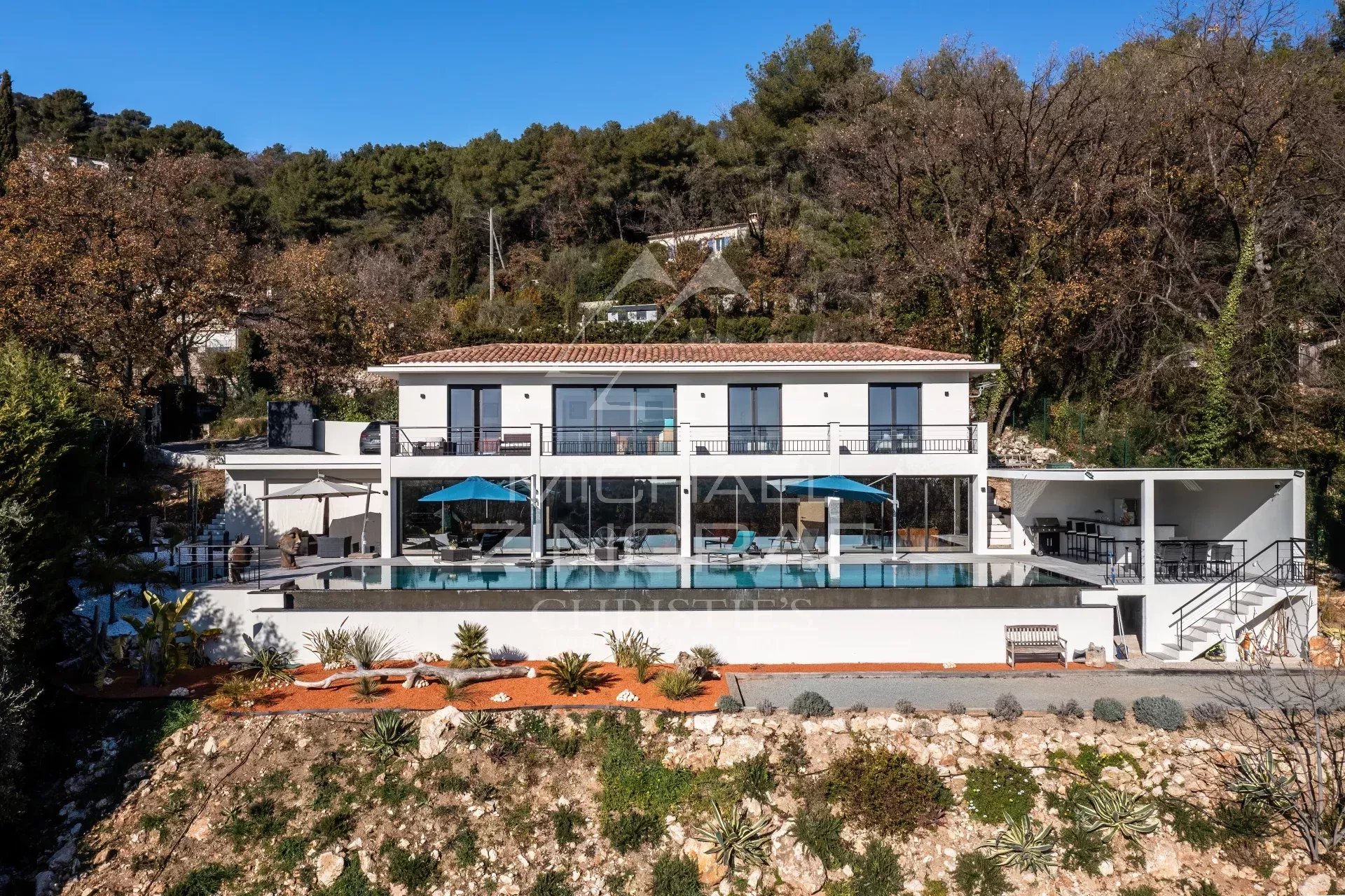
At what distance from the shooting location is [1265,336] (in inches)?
960

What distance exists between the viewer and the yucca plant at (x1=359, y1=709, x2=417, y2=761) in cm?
1270

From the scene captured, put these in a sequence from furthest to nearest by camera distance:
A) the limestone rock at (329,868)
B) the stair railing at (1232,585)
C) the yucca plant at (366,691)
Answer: the stair railing at (1232,585), the yucca plant at (366,691), the limestone rock at (329,868)

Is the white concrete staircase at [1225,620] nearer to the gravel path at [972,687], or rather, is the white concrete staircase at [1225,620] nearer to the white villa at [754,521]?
the white villa at [754,521]

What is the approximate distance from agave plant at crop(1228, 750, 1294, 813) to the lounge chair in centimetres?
1000

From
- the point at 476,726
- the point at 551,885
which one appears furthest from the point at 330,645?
the point at 551,885

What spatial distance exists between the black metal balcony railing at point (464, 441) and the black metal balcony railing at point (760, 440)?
4.38 metres

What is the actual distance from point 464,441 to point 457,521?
206 centimetres

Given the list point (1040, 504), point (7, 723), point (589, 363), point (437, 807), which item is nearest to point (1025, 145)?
point (1040, 504)

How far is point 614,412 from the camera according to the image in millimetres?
21719

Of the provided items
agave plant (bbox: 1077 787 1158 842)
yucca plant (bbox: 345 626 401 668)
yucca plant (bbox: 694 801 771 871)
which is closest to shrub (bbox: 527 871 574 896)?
yucca plant (bbox: 694 801 771 871)

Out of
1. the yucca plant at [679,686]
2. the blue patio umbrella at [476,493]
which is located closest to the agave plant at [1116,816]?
the yucca plant at [679,686]

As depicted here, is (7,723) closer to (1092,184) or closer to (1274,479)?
(1274,479)

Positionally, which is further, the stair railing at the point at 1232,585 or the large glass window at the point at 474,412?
the large glass window at the point at 474,412

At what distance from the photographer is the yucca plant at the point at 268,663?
14680 mm
